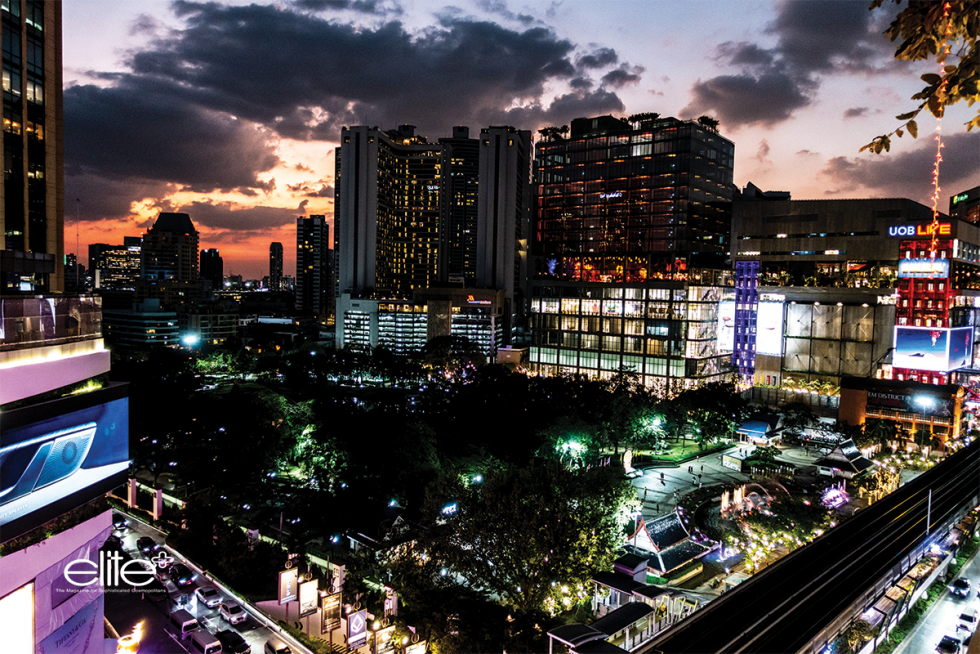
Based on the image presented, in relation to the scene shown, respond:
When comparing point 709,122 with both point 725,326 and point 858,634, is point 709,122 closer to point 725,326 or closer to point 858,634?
point 725,326

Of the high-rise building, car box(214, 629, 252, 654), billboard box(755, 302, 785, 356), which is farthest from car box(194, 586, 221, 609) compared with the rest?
the high-rise building

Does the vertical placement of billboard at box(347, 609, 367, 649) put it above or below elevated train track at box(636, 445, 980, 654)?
below

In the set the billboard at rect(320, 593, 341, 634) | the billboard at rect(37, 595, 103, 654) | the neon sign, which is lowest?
the billboard at rect(320, 593, 341, 634)

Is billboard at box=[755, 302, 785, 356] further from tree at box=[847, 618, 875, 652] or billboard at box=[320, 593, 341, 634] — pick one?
billboard at box=[320, 593, 341, 634]

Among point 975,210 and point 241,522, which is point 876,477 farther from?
point 975,210

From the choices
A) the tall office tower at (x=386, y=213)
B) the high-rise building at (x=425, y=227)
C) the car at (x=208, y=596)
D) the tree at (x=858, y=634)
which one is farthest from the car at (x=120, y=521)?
the tall office tower at (x=386, y=213)

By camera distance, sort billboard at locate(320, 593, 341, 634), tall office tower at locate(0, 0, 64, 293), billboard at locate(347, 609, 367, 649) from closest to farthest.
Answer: billboard at locate(347, 609, 367, 649), billboard at locate(320, 593, 341, 634), tall office tower at locate(0, 0, 64, 293)
